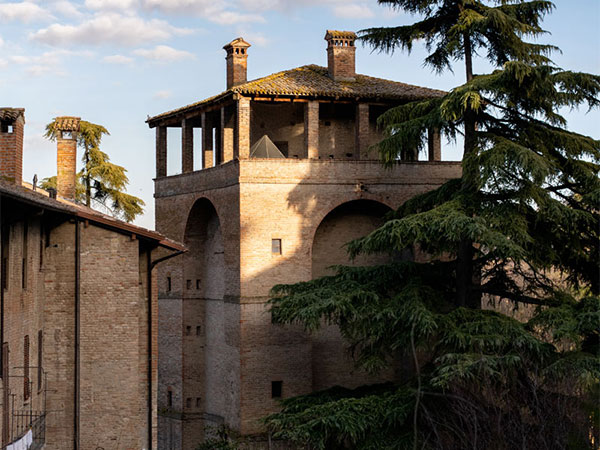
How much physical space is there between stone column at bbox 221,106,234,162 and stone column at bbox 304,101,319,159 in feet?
8.72

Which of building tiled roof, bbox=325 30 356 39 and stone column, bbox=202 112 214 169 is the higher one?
building tiled roof, bbox=325 30 356 39

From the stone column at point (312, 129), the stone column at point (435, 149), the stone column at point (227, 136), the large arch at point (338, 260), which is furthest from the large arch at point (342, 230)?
the stone column at point (227, 136)

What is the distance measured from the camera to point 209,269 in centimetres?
2708

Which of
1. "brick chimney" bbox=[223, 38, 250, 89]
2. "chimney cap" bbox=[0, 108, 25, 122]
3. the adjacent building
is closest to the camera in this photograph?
the adjacent building

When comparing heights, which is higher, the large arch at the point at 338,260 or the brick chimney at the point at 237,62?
the brick chimney at the point at 237,62

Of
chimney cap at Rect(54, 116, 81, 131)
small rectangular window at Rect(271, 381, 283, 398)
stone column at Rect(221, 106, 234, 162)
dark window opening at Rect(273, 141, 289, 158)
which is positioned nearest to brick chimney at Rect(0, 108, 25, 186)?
chimney cap at Rect(54, 116, 81, 131)

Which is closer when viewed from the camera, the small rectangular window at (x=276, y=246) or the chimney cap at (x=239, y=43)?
the small rectangular window at (x=276, y=246)

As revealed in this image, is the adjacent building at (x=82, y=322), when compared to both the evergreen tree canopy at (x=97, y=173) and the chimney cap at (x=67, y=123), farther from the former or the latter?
the evergreen tree canopy at (x=97, y=173)

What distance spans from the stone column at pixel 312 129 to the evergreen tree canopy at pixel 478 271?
3489 millimetres

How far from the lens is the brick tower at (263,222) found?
23484 millimetres

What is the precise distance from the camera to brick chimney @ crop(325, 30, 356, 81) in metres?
25.8

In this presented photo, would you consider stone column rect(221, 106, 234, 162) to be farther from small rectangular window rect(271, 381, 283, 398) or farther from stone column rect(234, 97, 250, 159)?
small rectangular window rect(271, 381, 283, 398)

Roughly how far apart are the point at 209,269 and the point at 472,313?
11.0 m

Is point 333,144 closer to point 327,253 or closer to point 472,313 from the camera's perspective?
point 327,253
